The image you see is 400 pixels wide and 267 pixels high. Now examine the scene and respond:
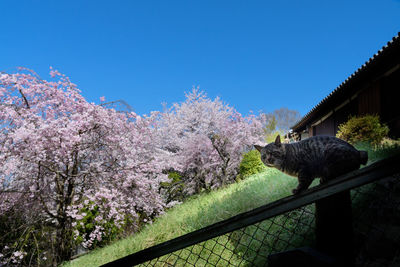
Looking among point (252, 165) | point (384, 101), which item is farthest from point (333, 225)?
point (252, 165)

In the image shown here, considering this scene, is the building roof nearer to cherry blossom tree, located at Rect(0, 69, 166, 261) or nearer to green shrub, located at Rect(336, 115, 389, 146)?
green shrub, located at Rect(336, 115, 389, 146)

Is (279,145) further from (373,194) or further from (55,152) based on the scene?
(55,152)

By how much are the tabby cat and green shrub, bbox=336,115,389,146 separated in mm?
4255

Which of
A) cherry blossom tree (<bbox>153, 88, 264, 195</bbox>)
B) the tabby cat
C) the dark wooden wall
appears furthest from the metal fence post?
cherry blossom tree (<bbox>153, 88, 264, 195</bbox>)

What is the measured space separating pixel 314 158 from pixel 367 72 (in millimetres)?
4780

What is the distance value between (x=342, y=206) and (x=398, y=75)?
4.94 metres

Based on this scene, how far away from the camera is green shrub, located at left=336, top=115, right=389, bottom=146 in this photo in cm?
519

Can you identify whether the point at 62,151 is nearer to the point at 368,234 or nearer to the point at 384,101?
the point at 368,234

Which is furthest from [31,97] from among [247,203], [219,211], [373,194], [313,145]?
[373,194]

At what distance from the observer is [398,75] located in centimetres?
497

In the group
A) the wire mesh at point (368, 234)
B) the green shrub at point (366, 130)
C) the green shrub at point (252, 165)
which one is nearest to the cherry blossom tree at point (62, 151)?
the wire mesh at point (368, 234)

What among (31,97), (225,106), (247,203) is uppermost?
(225,106)

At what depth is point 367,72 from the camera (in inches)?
202

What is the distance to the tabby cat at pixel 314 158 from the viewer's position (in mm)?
1317
